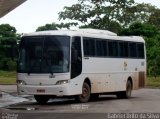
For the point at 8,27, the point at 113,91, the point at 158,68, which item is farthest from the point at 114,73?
the point at 8,27

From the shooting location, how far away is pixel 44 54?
23531mm

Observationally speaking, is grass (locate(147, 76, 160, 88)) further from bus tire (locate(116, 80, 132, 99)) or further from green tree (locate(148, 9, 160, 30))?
green tree (locate(148, 9, 160, 30))

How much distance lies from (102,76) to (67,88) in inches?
155

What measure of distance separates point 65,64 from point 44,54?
37.7 inches

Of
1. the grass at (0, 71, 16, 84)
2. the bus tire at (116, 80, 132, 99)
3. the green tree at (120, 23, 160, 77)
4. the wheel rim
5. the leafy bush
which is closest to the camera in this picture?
the wheel rim

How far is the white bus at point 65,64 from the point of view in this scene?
76.2 feet

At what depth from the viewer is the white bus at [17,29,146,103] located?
76.2 ft

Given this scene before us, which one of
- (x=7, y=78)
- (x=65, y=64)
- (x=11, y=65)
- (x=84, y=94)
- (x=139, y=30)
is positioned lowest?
(x=7, y=78)

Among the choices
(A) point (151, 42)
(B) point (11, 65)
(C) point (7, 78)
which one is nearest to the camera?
(A) point (151, 42)

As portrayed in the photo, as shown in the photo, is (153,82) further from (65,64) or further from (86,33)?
(65,64)

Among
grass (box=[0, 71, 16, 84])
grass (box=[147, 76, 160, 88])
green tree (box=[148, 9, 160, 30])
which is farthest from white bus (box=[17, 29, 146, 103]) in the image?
green tree (box=[148, 9, 160, 30])

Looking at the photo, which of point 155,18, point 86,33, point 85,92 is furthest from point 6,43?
point 85,92

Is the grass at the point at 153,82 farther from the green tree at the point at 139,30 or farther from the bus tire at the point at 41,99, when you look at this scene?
the bus tire at the point at 41,99

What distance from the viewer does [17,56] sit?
24.6 m
